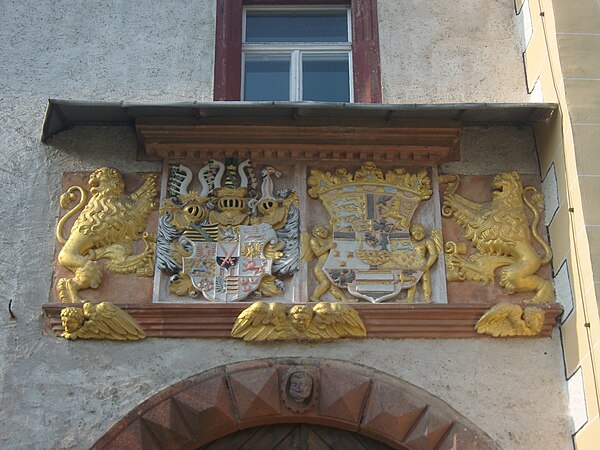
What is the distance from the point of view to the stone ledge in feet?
→ 24.3

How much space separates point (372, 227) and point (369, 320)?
2.36 feet

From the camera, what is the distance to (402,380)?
23.9ft

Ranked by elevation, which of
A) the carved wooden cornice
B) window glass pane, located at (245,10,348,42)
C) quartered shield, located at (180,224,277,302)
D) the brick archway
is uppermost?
window glass pane, located at (245,10,348,42)

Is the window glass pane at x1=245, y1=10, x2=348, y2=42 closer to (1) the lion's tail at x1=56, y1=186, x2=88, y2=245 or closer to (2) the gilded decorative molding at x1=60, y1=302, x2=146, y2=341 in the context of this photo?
(1) the lion's tail at x1=56, y1=186, x2=88, y2=245

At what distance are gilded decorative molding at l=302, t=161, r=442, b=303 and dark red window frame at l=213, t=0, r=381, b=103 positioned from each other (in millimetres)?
784

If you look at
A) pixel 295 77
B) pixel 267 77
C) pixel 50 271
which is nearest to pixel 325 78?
pixel 295 77

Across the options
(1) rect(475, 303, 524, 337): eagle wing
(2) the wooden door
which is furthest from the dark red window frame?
(2) the wooden door

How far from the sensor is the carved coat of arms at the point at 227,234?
7594mm

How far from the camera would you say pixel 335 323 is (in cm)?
737

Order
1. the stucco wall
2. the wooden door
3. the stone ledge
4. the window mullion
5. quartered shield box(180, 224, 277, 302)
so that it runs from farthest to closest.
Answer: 1. the window mullion
2. quartered shield box(180, 224, 277, 302)
3. the stone ledge
4. the wooden door
5. the stucco wall

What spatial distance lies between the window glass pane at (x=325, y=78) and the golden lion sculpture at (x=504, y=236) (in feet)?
3.93

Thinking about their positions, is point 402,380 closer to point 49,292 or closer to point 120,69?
point 49,292

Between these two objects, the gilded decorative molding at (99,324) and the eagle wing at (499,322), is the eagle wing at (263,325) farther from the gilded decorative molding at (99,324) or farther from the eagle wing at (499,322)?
the eagle wing at (499,322)

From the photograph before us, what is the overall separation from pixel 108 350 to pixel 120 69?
235 centimetres
